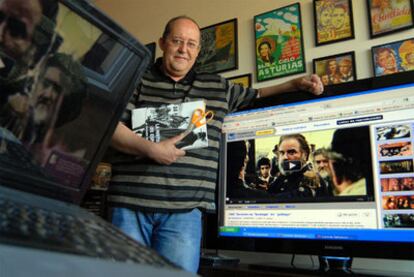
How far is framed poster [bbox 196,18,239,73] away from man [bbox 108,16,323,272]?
0.57 metres

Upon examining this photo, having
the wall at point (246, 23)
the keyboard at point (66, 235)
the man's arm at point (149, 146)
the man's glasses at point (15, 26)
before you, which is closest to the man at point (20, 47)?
the man's glasses at point (15, 26)

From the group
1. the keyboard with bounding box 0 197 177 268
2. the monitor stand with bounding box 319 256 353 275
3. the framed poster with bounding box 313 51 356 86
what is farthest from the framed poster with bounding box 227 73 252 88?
the keyboard with bounding box 0 197 177 268

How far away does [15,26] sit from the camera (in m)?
0.34

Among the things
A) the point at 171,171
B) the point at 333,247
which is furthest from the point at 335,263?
the point at 171,171

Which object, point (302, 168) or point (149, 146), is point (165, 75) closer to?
point (149, 146)

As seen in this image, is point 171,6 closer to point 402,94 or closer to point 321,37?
point 321,37

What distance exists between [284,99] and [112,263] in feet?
3.10

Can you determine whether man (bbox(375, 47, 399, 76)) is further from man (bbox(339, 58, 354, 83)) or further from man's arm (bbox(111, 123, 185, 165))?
man's arm (bbox(111, 123, 185, 165))

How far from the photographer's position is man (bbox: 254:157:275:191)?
1019mm

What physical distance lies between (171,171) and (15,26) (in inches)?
25.1

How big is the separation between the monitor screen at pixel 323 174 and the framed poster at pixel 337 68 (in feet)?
1.25

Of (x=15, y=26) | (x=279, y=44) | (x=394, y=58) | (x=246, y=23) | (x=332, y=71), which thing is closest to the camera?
(x=15, y=26)

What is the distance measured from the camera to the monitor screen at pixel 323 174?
2.79 ft

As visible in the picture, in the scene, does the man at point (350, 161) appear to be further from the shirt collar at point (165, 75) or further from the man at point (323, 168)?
the shirt collar at point (165, 75)
